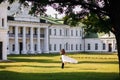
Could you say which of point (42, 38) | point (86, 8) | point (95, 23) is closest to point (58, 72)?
point (95, 23)

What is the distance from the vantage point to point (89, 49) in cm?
12006

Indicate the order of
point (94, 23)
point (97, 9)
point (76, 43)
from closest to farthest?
point (97, 9)
point (94, 23)
point (76, 43)

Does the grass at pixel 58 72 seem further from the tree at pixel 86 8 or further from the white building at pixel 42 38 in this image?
the white building at pixel 42 38

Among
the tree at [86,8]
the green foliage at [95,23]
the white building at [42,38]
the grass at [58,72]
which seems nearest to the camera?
the tree at [86,8]

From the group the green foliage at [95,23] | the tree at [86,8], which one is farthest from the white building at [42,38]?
the tree at [86,8]

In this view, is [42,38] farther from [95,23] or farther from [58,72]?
[95,23]

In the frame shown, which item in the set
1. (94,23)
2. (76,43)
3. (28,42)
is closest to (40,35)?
→ (28,42)

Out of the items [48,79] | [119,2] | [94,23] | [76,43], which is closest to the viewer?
[119,2]

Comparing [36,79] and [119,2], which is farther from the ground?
[119,2]

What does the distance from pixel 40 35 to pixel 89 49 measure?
26776 millimetres

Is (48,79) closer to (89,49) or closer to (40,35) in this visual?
(40,35)

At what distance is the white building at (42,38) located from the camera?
8675cm

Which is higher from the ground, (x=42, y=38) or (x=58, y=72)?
(x=42, y=38)

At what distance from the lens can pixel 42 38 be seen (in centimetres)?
9775
